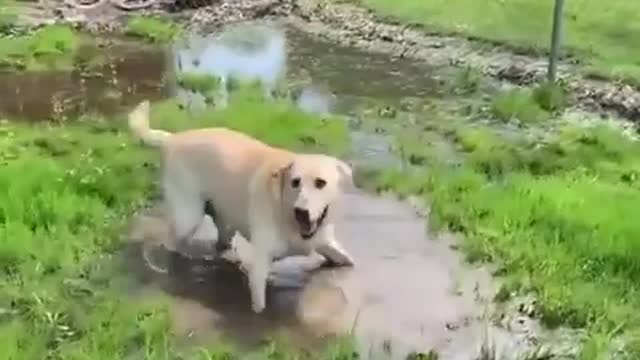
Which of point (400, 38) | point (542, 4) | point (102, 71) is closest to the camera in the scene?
point (102, 71)

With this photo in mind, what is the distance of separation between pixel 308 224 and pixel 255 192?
446 mm

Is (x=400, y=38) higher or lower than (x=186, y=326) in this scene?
lower

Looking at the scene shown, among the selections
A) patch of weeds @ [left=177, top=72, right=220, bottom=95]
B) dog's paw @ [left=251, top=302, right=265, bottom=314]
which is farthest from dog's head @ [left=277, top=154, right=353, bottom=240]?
patch of weeds @ [left=177, top=72, right=220, bottom=95]

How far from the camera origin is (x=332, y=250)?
662cm

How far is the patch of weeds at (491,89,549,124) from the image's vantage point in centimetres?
1059

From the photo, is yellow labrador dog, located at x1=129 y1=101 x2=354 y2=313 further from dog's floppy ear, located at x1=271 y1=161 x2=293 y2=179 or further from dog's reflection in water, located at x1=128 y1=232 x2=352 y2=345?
dog's reflection in water, located at x1=128 y1=232 x2=352 y2=345

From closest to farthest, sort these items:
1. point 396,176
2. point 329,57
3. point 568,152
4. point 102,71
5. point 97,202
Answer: point 97,202
point 396,176
point 568,152
point 102,71
point 329,57

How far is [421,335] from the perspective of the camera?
581cm

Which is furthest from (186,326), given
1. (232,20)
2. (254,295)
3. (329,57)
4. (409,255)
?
(232,20)

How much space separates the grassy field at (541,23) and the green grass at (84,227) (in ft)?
14.3

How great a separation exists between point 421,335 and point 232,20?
10820 mm

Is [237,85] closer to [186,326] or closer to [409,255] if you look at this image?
[409,255]

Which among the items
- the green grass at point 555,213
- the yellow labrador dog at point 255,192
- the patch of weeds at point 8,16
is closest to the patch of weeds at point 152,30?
the patch of weeds at point 8,16

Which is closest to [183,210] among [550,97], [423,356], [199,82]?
[423,356]
